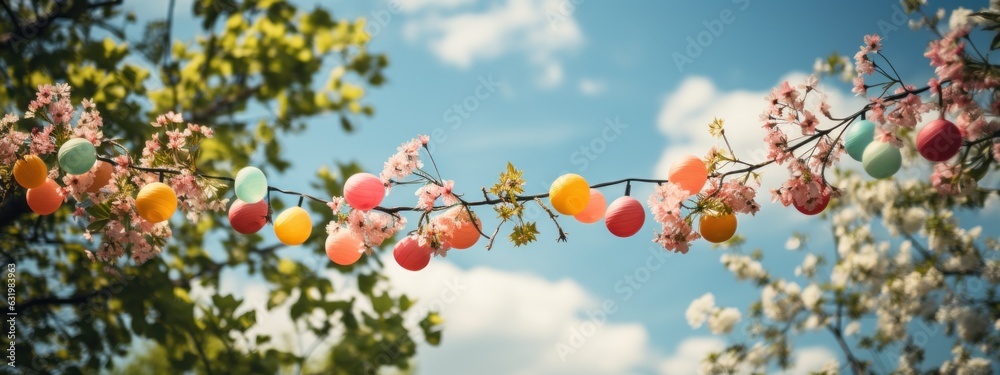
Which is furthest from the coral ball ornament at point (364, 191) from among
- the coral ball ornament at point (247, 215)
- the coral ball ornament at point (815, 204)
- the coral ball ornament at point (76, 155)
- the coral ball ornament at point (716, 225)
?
the coral ball ornament at point (815, 204)

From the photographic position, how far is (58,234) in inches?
223

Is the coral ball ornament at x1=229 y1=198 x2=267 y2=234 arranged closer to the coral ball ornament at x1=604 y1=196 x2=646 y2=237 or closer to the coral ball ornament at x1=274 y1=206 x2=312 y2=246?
the coral ball ornament at x1=274 y1=206 x2=312 y2=246

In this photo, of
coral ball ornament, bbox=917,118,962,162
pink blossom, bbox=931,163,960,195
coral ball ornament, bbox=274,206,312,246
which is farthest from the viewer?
coral ball ornament, bbox=274,206,312,246

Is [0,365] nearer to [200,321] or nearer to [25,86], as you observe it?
[200,321]

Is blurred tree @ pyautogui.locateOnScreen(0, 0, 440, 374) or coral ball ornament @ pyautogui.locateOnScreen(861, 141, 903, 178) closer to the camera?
coral ball ornament @ pyautogui.locateOnScreen(861, 141, 903, 178)

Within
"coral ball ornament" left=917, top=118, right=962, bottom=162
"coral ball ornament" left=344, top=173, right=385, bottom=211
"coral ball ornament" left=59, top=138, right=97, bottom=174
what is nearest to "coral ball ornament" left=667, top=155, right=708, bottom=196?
"coral ball ornament" left=917, top=118, right=962, bottom=162

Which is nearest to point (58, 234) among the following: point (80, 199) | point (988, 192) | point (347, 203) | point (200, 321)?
point (200, 321)

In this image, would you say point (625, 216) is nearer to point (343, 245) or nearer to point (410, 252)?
point (410, 252)

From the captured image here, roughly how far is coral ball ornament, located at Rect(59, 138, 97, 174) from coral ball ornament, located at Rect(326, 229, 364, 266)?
1.06 meters

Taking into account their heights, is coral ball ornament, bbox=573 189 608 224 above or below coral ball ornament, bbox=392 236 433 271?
above

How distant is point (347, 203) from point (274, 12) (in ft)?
14.8

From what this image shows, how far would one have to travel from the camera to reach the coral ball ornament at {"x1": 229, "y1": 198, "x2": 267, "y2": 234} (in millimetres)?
2670

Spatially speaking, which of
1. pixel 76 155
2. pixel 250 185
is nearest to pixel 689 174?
pixel 250 185

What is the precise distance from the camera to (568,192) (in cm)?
242
